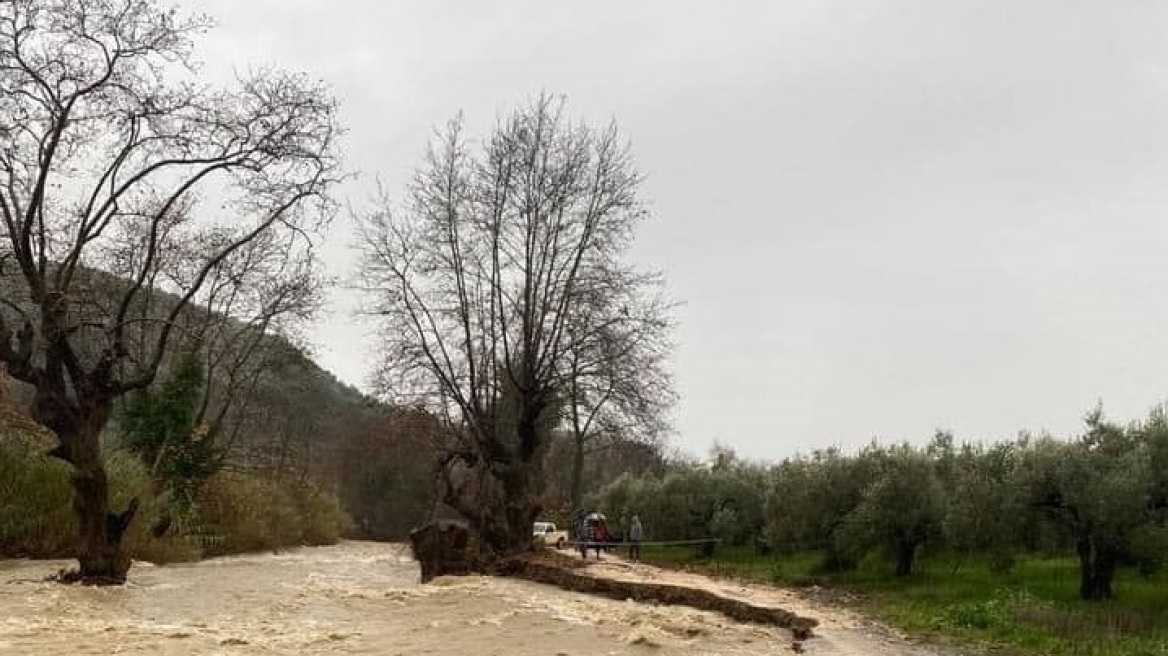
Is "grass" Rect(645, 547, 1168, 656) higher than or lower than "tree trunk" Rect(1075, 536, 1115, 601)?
lower

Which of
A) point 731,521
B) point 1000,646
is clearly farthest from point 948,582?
point 731,521

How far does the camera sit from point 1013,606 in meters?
16.6

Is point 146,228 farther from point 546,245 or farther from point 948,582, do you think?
point 948,582

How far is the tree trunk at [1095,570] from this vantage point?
57.0ft

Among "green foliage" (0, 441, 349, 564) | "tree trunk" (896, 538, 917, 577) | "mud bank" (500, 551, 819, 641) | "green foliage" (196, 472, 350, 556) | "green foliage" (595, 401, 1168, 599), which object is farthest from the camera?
"green foliage" (196, 472, 350, 556)

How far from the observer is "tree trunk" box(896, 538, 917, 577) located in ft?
78.4

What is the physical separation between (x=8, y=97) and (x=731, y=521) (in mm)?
26630

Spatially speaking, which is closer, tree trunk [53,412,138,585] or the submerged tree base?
the submerged tree base

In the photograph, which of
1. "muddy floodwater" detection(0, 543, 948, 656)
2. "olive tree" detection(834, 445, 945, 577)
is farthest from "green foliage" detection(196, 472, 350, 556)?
"olive tree" detection(834, 445, 945, 577)

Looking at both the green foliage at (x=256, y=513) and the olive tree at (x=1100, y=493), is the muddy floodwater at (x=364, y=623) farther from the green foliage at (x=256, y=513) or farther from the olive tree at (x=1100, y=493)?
the green foliage at (x=256, y=513)

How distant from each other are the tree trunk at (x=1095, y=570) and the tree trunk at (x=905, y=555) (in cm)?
624

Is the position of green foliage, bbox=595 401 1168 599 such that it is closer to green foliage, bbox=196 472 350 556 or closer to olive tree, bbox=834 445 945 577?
olive tree, bbox=834 445 945 577

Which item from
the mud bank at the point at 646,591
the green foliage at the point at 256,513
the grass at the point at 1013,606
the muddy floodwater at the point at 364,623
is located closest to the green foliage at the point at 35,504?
the muddy floodwater at the point at 364,623

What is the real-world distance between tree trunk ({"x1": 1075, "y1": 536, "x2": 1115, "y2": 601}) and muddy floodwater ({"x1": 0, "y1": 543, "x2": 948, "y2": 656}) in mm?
4191
